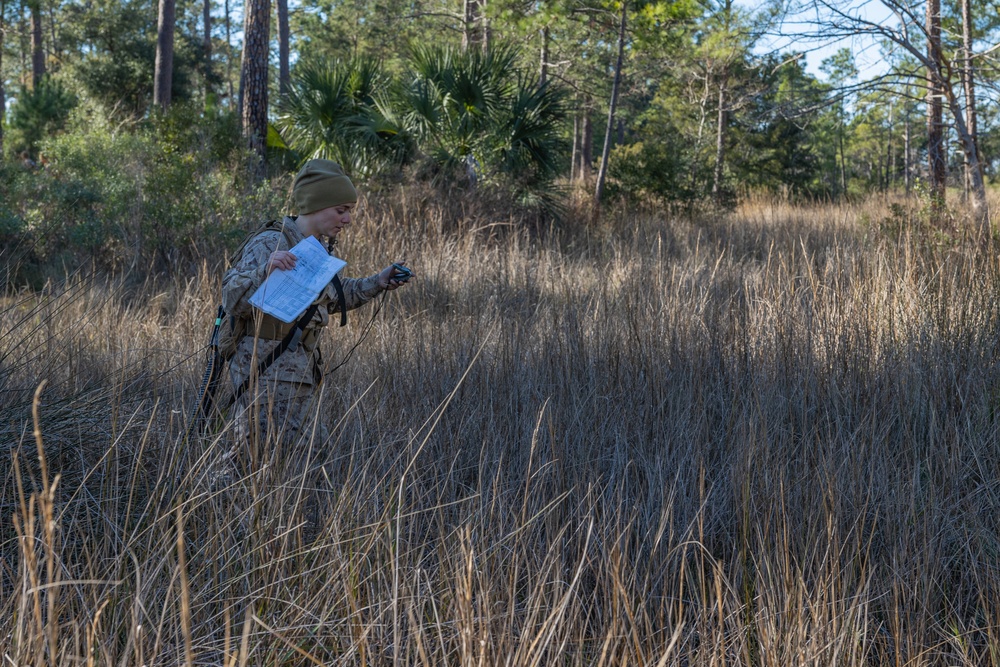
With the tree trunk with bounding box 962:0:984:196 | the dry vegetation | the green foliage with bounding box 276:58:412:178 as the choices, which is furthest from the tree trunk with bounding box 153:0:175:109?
the tree trunk with bounding box 962:0:984:196

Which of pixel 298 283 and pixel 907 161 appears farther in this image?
pixel 907 161

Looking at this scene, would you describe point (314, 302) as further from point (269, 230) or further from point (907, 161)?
point (907, 161)

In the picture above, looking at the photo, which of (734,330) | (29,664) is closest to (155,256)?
(734,330)

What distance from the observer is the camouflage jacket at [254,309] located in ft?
10.1

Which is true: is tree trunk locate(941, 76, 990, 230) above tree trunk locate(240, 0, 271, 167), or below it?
below

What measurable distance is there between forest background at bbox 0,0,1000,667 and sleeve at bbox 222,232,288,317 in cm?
40

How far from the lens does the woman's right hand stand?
115 inches

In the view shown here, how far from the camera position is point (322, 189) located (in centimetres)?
327

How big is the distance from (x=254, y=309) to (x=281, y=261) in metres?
0.20

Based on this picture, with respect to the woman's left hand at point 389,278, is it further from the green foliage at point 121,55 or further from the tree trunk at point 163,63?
the green foliage at point 121,55

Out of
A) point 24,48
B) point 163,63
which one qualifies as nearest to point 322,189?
point 163,63

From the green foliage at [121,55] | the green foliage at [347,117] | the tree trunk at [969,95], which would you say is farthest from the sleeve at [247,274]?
the green foliage at [121,55]

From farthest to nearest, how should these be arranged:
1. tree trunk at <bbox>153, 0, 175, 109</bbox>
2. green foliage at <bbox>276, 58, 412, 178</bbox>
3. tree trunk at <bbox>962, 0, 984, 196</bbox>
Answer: tree trunk at <bbox>153, 0, 175, 109</bbox>, green foliage at <bbox>276, 58, 412, 178</bbox>, tree trunk at <bbox>962, 0, 984, 196</bbox>

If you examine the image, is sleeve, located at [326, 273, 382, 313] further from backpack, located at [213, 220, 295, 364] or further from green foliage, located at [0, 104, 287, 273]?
green foliage, located at [0, 104, 287, 273]
